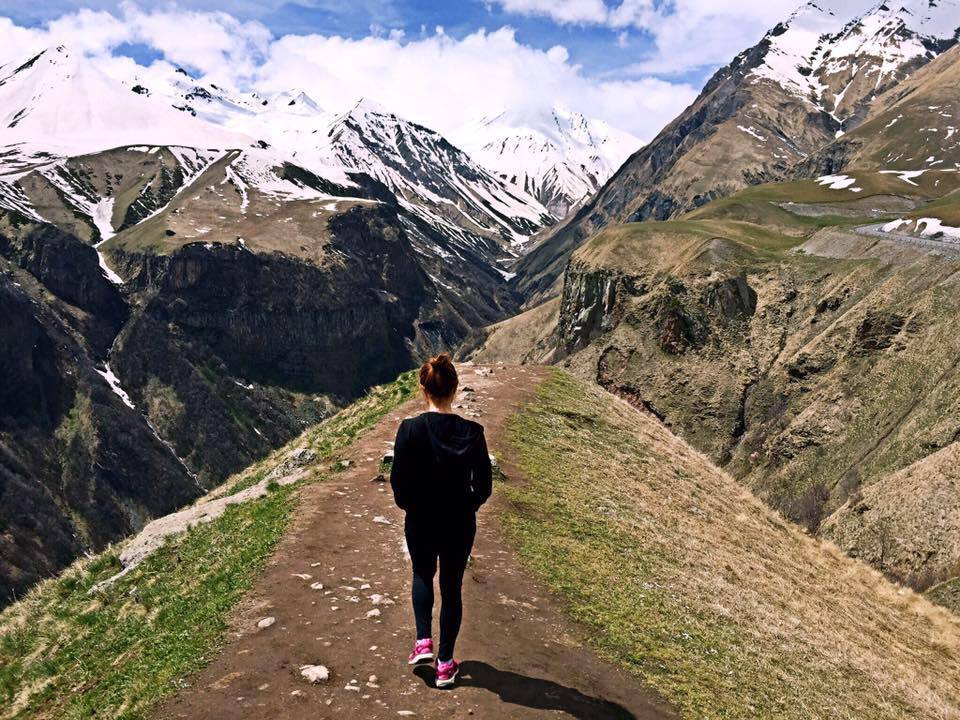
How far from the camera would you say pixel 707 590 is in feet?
66.0

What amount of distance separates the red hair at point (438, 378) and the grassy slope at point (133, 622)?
5.78 meters

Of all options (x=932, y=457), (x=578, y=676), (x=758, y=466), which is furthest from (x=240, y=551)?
(x=758, y=466)

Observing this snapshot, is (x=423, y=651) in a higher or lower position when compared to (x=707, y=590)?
higher

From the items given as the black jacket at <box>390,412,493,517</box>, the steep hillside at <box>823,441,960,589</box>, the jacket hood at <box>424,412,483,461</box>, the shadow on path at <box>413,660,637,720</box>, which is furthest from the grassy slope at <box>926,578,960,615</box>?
the jacket hood at <box>424,412,483,461</box>

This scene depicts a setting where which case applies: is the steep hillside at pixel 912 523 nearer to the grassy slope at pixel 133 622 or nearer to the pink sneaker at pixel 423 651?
the grassy slope at pixel 133 622

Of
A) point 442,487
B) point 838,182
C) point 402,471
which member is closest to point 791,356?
point 442,487

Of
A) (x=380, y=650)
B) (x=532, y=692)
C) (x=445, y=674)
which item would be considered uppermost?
(x=445, y=674)

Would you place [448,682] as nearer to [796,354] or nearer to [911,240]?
[796,354]

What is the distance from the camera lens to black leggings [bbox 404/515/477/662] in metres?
10.6

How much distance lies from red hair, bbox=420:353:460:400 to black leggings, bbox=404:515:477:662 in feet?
5.87

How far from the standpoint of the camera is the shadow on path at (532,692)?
430 inches

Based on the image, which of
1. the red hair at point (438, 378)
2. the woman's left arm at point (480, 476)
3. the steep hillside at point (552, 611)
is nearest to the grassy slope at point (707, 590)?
the steep hillside at point (552, 611)

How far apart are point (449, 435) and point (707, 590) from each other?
12.7 meters

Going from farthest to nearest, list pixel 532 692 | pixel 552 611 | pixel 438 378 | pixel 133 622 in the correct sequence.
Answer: pixel 552 611 → pixel 133 622 → pixel 532 692 → pixel 438 378
